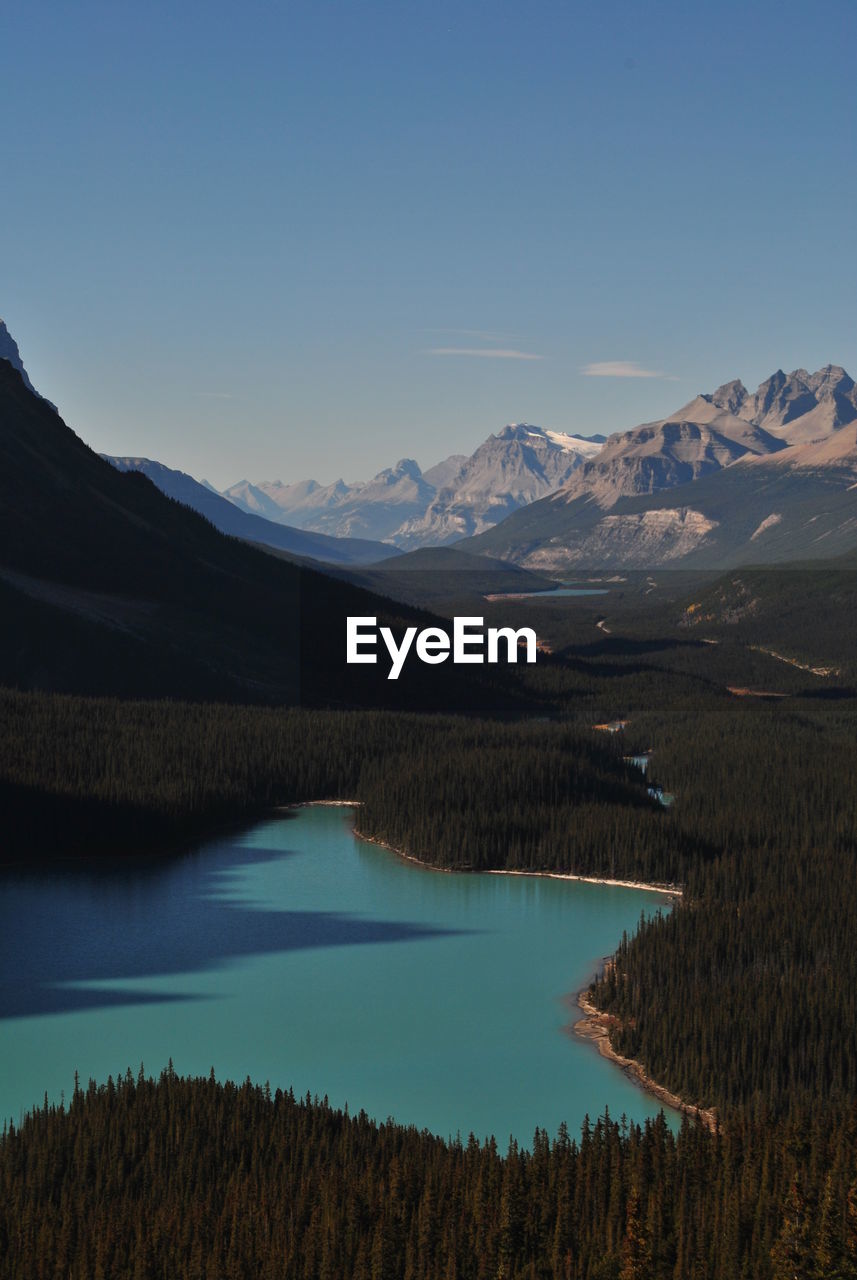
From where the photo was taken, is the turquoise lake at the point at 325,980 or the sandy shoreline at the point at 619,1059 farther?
the turquoise lake at the point at 325,980

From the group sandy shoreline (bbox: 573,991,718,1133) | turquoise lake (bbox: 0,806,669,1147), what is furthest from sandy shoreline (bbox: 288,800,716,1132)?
turquoise lake (bbox: 0,806,669,1147)

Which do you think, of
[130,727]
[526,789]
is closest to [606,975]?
[526,789]

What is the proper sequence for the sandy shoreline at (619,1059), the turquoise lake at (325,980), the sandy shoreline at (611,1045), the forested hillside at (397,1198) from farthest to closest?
1. the turquoise lake at (325,980)
2. the sandy shoreline at (611,1045)
3. the sandy shoreline at (619,1059)
4. the forested hillside at (397,1198)

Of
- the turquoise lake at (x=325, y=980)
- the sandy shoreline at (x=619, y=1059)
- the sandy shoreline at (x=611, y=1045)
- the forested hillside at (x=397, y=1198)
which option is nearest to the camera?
the forested hillside at (x=397, y=1198)

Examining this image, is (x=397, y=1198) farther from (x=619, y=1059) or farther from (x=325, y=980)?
(x=325, y=980)

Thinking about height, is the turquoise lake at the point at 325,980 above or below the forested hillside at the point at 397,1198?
above

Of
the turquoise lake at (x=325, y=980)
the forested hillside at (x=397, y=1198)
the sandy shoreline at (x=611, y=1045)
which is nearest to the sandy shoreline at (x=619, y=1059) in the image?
the sandy shoreline at (x=611, y=1045)

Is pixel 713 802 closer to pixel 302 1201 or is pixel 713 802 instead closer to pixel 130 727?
pixel 130 727

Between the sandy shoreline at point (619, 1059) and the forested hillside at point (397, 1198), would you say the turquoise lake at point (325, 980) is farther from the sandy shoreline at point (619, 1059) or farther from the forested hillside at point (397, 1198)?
the forested hillside at point (397, 1198)
